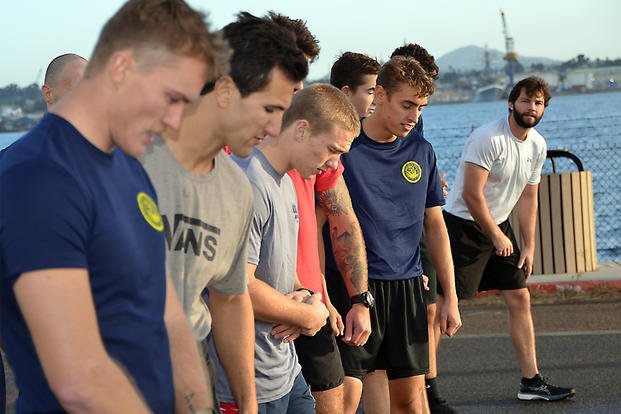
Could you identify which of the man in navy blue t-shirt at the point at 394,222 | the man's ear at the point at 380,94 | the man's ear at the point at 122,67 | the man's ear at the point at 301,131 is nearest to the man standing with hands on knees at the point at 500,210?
the man in navy blue t-shirt at the point at 394,222

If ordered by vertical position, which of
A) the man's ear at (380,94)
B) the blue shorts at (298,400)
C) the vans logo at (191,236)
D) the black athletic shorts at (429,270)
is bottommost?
the blue shorts at (298,400)

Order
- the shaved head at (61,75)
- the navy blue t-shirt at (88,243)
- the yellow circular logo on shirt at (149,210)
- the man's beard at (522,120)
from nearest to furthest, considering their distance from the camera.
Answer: the navy blue t-shirt at (88,243) < the yellow circular logo on shirt at (149,210) < the shaved head at (61,75) < the man's beard at (522,120)

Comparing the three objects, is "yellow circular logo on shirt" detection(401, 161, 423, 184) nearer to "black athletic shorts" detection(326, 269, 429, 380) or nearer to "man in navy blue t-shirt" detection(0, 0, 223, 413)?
"black athletic shorts" detection(326, 269, 429, 380)

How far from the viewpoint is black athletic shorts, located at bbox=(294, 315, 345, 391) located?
179 inches

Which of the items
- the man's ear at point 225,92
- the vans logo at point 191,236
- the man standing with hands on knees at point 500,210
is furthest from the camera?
the man standing with hands on knees at point 500,210

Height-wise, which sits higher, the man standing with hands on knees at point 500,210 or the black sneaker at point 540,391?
the man standing with hands on knees at point 500,210

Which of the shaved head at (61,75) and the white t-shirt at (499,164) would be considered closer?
the shaved head at (61,75)

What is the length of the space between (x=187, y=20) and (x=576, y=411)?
16.1ft

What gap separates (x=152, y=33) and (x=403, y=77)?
3.34m

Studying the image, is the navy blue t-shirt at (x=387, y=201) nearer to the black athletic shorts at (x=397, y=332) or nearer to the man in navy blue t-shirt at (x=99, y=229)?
the black athletic shorts at (x=397, y=332)

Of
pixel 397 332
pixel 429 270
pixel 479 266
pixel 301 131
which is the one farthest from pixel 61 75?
pixel 479 266

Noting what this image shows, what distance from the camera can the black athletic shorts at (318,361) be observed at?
179 inches

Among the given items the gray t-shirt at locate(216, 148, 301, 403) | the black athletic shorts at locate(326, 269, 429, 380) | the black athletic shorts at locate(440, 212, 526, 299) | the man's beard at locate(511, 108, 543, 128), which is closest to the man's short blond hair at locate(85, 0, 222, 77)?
the gray t-shirt at locate(216, 148, 301, 403)

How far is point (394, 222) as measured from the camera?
214 inches
